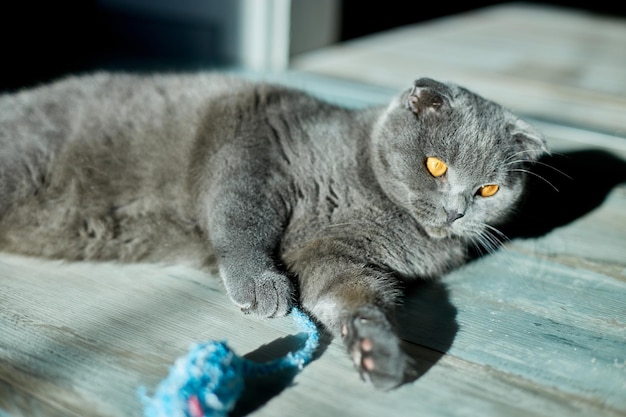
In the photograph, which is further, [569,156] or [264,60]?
[264,60]

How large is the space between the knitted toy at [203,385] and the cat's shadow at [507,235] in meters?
0.04

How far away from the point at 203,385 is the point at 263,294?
31cm

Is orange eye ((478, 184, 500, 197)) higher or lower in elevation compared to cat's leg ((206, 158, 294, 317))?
higher

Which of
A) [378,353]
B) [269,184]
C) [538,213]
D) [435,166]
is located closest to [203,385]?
[378,353]

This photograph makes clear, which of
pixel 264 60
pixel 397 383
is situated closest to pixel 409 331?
pixel 397 383

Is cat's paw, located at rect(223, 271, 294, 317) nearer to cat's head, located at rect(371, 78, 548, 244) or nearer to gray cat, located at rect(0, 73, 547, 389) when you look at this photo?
gray cat, located at rect(0, 73, 547, 389)

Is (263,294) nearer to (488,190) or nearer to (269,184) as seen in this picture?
(269,184)

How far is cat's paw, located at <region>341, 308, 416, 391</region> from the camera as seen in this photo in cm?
102

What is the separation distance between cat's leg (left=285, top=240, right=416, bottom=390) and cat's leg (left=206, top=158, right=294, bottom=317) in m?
0.06

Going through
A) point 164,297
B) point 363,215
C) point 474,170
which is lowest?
point 164,297

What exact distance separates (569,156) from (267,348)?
135cm

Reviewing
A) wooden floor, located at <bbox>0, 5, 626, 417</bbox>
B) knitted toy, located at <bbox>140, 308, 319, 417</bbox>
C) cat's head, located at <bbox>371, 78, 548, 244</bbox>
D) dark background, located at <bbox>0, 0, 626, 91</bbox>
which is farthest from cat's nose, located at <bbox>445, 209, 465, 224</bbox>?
dark background, located at <bbox>0, 0, 626, 91</bbox>

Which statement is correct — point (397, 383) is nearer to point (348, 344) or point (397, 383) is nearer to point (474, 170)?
point (348, 344)

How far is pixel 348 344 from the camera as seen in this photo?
1.09 metres
